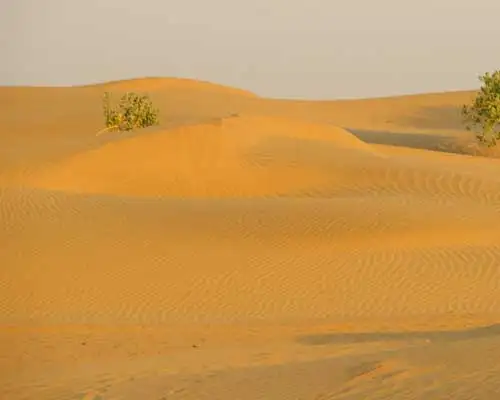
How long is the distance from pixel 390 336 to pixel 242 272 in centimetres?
503

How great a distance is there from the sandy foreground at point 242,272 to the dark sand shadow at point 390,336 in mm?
28

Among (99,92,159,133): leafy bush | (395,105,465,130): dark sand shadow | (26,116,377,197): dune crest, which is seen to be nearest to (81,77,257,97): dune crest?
(395,105,465,130): dark sand shadow

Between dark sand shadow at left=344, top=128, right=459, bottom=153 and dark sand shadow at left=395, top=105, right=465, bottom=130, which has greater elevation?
dark sand shadow at left=395, top=105, right=465, bottom=130

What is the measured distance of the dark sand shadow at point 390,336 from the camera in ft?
38.2

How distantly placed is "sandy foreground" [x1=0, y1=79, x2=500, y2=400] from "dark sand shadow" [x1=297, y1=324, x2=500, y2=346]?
3 cm

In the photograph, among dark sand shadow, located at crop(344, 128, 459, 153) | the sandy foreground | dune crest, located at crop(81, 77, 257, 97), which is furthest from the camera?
dune crest, located at crop(81, 77, 257, 97)

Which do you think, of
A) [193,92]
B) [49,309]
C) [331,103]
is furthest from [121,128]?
[331,103]

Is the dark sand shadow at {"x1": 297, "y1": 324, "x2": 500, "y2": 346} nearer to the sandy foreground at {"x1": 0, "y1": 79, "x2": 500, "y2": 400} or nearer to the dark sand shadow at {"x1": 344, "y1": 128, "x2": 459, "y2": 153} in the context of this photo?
the sandy foreground at {"x1": 0, "y1": 79, "x2": 500, "y2": 400}

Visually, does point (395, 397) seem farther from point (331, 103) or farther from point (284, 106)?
point (331, 103)

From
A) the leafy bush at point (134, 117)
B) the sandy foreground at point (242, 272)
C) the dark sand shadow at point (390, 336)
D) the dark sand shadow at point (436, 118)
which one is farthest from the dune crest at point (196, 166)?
the dark sand shadow at point (436, 118)

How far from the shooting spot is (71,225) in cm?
1956

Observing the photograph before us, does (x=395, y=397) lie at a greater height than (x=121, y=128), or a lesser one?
lesser

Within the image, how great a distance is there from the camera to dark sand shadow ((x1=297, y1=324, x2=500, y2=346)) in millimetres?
11648

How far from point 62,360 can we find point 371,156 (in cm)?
2166
